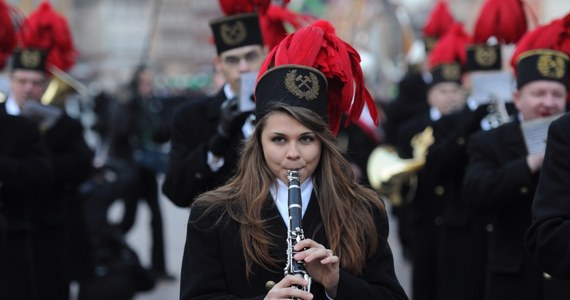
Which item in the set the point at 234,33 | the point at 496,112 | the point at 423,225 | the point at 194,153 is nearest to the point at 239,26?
the point at 234,33

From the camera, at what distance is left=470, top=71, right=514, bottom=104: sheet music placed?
291 inches

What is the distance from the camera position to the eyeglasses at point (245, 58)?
618 centimetres

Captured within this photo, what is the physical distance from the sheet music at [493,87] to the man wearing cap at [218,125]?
1.74m

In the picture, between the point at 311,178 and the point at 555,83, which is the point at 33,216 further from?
the point at 311,178

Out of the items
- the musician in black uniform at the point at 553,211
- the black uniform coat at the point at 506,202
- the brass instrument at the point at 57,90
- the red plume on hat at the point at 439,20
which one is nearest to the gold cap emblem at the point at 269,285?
the musician in black uniform at the point at 553,211

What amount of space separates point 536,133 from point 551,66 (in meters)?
0.33

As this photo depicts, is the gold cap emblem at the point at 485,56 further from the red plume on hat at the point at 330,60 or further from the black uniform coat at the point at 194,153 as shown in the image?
the red plume on hat at the point at 330,60

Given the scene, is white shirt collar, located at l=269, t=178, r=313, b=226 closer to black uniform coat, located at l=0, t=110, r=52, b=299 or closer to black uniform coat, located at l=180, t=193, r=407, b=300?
black uniform coat, located at l=180, t=193, r=407, b=300

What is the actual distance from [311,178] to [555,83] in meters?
2.21

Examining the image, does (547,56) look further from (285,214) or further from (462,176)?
(285,214)

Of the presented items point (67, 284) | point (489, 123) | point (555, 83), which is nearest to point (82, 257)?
point (67, 284)

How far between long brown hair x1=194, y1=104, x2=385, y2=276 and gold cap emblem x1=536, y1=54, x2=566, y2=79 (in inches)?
80.3

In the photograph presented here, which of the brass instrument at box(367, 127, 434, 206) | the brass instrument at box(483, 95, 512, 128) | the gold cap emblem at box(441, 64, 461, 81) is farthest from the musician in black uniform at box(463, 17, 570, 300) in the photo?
the gold cap emblem at box(441, 64, 461, 81)

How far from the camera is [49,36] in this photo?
30.5 ft
